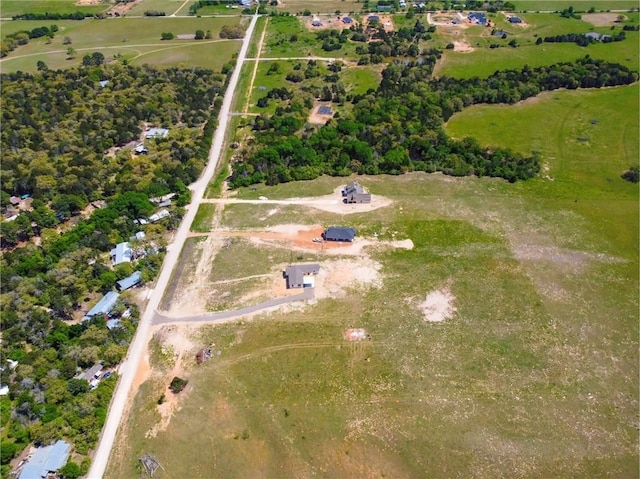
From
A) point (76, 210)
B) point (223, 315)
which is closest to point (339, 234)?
point (223, 315)

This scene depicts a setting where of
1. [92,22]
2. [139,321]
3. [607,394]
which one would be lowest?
[607,394]

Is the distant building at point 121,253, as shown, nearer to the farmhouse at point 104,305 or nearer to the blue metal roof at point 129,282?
the blue metal roof at point 129,282

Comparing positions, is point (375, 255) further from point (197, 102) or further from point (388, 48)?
point (388, 48)

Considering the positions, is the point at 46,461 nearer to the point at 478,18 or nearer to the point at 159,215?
the point at 159,215

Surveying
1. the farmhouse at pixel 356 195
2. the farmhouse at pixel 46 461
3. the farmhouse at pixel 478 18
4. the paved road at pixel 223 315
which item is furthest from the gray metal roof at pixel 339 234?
the farmhouse at pixel 478 18

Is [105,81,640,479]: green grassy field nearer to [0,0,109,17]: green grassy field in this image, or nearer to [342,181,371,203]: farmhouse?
[342,181,371,203]: farmhouse

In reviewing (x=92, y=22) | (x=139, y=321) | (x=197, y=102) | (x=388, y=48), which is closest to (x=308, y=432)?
(x=139, y=321)
